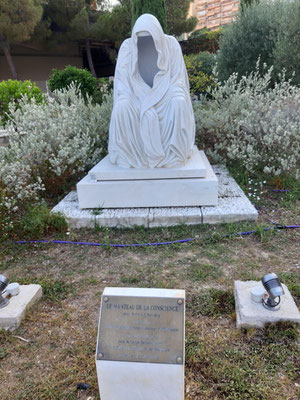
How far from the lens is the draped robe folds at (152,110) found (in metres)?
3.06

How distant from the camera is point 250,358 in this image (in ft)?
5.35

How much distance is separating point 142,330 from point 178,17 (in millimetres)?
18016

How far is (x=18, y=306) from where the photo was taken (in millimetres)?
2023

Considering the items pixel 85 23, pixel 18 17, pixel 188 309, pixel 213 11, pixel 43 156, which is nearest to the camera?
pixel 188 309

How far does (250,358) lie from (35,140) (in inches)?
130

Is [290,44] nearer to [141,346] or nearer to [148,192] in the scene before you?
[148,192]

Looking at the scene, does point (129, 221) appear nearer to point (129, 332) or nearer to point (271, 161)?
point (129, 332)

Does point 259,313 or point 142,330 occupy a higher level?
point 142,330

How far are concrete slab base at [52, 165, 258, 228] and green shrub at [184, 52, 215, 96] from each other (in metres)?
6.70

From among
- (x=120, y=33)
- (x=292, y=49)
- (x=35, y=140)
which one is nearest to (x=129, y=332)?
→ (x=35, y=140)

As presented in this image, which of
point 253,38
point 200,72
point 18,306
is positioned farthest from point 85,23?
point 18,306

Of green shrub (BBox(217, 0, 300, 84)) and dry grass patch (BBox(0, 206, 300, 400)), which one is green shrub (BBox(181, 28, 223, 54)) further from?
dry grass patch (BBox(0, 206, 300, 400))

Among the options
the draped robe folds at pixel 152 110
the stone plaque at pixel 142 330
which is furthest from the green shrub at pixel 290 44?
the stone plaque at pixel 142 330

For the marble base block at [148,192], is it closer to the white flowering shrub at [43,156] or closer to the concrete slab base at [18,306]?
the white flowering shrub at [43,156]
